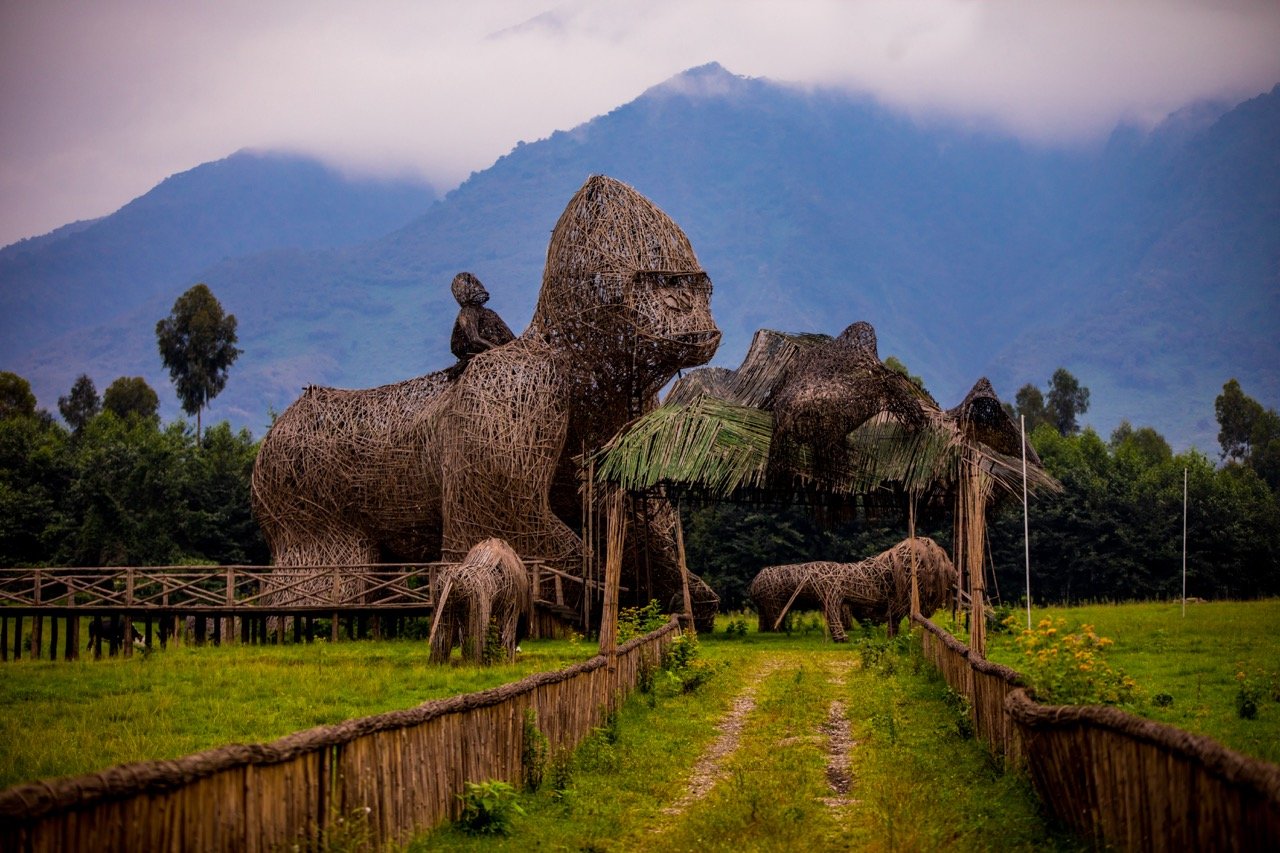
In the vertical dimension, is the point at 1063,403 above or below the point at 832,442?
above

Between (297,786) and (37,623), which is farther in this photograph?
(37,623)

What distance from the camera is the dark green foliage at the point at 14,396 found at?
63.9 meters

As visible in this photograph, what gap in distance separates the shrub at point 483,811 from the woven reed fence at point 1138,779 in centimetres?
392

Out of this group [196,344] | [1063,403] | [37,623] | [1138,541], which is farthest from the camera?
[1063,403]

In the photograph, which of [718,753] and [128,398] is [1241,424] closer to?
[128,398]

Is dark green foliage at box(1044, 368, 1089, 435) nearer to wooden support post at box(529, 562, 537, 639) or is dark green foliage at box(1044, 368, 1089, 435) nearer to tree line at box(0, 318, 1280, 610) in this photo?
tree line at box(0, 318, 1280, 610)

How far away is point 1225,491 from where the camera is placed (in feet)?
163

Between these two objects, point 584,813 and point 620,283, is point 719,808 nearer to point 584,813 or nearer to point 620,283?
point 584,813

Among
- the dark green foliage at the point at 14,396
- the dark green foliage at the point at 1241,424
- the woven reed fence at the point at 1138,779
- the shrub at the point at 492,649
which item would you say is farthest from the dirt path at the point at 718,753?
the dark green foliage at the point at 1241,424

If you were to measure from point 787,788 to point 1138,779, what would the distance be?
4219 mm

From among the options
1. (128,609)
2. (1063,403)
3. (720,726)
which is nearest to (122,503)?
(128,609)

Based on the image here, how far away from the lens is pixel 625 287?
27.6 meters

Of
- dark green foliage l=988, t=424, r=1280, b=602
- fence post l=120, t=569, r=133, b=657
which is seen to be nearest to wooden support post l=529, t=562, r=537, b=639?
fence post l=120, t=569, r=133, b=657

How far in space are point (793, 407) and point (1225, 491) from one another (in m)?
32.6
